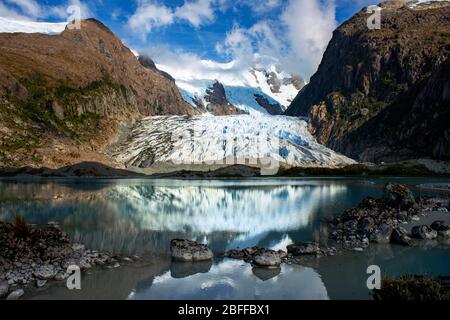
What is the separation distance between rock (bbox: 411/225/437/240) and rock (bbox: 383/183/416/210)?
10.5 metres

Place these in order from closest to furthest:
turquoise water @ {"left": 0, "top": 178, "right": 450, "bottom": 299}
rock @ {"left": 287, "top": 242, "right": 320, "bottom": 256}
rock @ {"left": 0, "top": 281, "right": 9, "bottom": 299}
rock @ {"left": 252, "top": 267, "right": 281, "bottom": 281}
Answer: rock @ {"left": 0, "top": 281, "right": 9, "bottom": 299}
turquoise water @ {"left": 0, "top": 178, "right": 450, "bottom": 299}
rock @ {"left": 252, "top": 267, "right": 281, "bottom": 281}
rock @ {"left": 287, "top": 242, "right": 320, "bottom": 256}

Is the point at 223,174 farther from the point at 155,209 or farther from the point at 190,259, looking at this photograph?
the point at 190,259

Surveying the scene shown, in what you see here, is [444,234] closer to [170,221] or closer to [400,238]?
[400,238]

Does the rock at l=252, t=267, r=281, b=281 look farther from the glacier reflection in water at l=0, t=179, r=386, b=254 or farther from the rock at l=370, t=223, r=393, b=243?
the rock at l=370, t=223, r=393, b=243

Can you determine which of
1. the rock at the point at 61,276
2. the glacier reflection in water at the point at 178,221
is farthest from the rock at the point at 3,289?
the glacier reflection in water at the point at 178,221

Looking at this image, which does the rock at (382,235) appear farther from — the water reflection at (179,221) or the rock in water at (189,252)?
the rock in water at (189,252)

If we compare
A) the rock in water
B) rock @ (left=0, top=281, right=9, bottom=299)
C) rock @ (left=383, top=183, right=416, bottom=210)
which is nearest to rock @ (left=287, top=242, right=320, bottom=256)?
the rock in water

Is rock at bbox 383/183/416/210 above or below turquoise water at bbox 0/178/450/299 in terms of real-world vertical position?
above

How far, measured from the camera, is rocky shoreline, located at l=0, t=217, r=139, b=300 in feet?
59.1
